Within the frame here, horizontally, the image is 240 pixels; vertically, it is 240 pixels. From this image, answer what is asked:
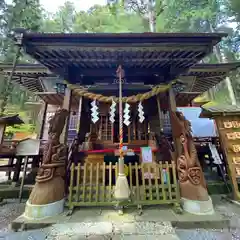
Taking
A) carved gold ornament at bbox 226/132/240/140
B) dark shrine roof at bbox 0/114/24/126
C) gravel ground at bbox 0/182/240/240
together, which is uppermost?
dark shrine roof at bbox 0/114/24/126

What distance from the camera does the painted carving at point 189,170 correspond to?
3221mm

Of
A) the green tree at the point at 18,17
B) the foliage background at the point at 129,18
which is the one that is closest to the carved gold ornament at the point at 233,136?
the foliage background at the point at 129,18

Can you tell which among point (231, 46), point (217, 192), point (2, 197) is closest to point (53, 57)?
point (2, 197)

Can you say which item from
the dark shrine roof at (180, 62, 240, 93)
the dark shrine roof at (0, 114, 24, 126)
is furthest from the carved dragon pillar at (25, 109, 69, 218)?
the dark shrine roof at (180, 62, 240, 93)

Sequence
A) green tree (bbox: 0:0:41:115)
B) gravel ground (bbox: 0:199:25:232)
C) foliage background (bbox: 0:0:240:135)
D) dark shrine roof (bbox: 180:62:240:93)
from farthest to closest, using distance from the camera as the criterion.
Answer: foliage background (bbox: 0:0:240:135) → green tree (bbox: 0:0:41:115) → dark shrine roof (bbox: 180:62:240:93) → gravel ground (bbox: 0:199:25:232)

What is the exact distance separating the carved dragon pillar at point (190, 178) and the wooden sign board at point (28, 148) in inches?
163

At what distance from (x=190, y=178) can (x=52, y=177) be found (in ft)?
10.2

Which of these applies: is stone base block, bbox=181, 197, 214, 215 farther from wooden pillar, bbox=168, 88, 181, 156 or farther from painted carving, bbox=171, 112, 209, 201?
wooden pillar, bbox=168, 88, 181, 156

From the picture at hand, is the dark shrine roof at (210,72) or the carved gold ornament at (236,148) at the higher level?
the dark shrine roof at (210,72)

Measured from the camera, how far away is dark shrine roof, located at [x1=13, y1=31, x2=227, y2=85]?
11.1 ft

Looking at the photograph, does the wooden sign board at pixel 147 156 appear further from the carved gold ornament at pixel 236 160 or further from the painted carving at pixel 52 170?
the carved gold ornament at pixel 236 160

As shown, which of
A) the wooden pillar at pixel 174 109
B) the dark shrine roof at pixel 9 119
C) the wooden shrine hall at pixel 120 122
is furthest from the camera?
the dark shrine roof at pixel 9 119

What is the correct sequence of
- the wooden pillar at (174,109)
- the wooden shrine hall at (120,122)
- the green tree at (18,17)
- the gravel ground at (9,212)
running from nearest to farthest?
1. the gravel ground at (9,212)
2. the wooden shrine hall at (120,122)
3. the wooden pillar at (174,109)
4. the green tree at (18,17)

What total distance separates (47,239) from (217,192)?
5046mm
